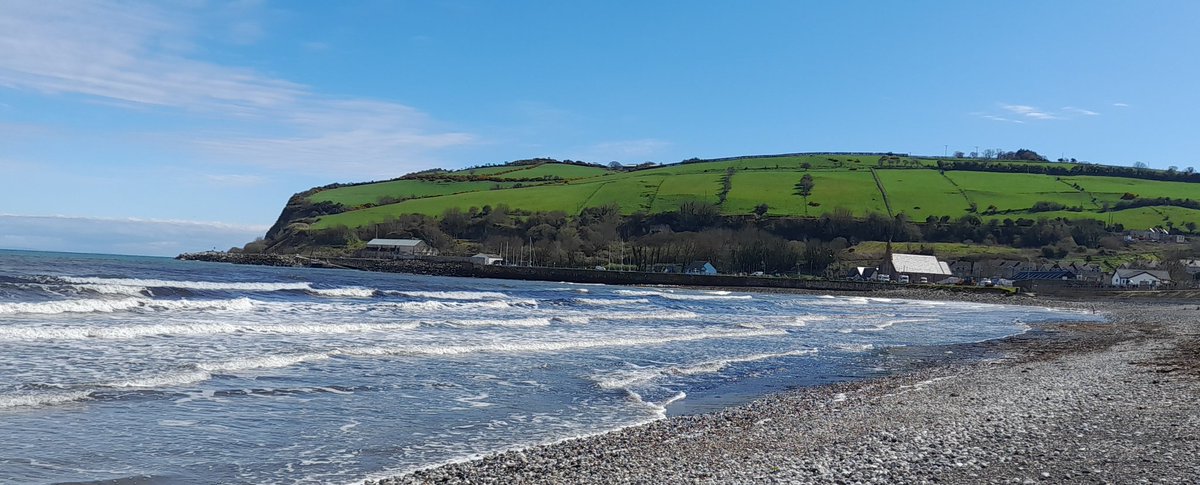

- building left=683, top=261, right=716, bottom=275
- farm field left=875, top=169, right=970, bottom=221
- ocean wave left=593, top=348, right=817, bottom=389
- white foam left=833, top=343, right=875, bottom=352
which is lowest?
white foam left=833, top=343, right=875, bottom=352

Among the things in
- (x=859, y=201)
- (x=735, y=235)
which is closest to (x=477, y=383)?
(x=735, y=235)

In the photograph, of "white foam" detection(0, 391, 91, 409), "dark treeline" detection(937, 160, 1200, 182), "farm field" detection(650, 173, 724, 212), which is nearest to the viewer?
"white foam" detection(0, 391, 91, 409)

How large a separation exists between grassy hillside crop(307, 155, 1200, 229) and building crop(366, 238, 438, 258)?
1116cm

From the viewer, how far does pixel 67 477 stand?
9.02 metres

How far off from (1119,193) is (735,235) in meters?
66.1

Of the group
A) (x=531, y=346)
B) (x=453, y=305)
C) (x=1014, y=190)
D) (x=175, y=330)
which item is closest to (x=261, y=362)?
(x=175, y=330)

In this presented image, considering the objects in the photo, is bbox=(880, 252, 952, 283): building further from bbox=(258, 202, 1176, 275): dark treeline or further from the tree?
the tree

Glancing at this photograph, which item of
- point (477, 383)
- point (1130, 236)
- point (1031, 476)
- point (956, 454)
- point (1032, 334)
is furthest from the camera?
point (1130, 236)

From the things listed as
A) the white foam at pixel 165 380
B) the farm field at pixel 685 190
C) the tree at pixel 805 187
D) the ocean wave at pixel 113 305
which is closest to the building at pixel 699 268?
the farm field at pixel 685 190

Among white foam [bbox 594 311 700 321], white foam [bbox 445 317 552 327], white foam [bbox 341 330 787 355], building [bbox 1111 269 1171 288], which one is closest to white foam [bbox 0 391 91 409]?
white foam [bbox 341 330 787 355]

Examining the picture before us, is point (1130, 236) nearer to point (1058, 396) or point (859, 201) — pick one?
point (859, 201)

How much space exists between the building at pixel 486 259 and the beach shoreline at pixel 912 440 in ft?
368

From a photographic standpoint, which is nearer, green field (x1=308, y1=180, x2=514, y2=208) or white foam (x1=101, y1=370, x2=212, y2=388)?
white foam (x1=101, y1=370, x2=212, y2=388)

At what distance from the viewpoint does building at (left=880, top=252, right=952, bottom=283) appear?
115500 millimetres
